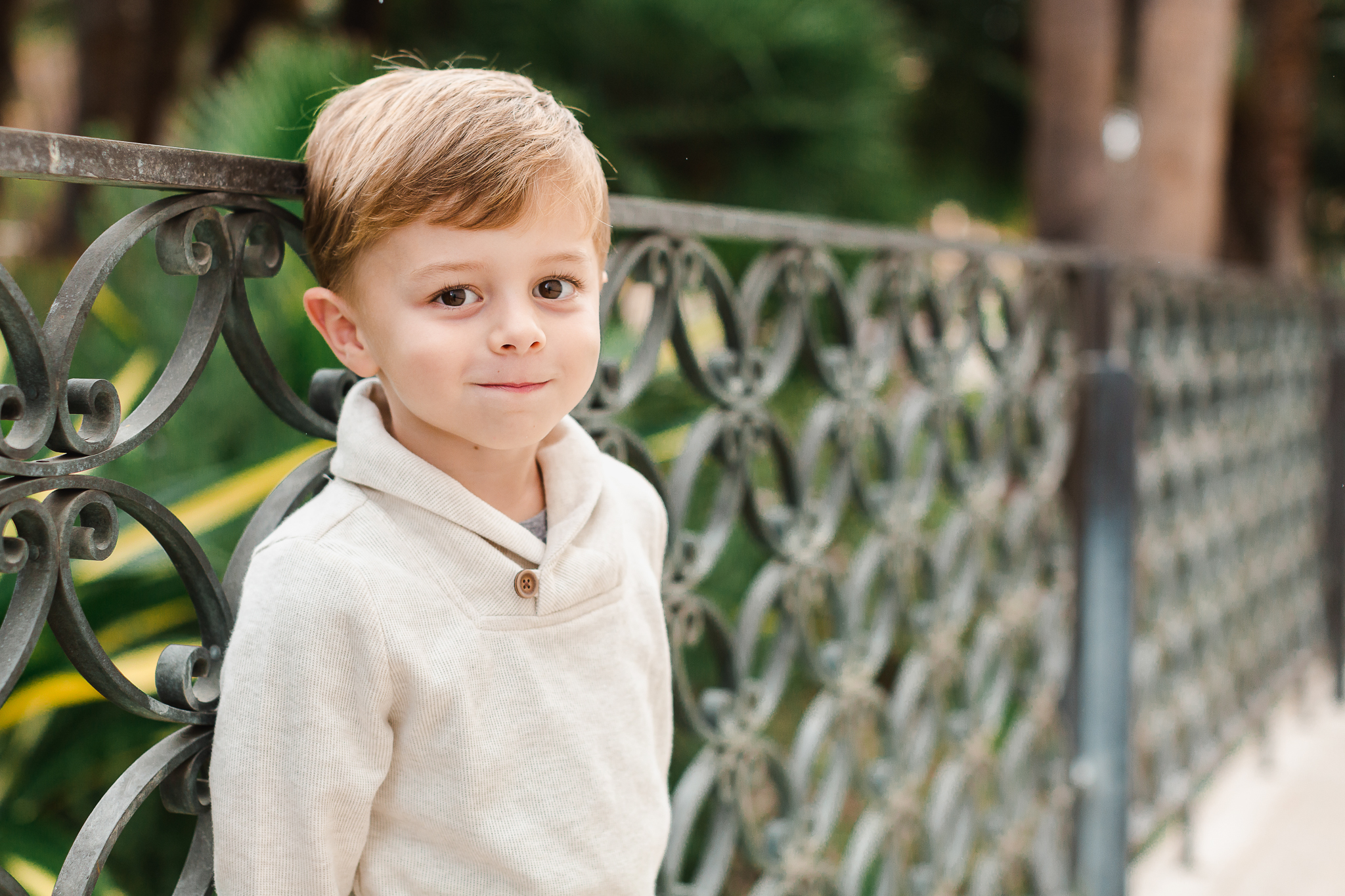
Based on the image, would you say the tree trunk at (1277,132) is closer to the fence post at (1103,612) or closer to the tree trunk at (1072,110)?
the tree trunk at (1072,110)

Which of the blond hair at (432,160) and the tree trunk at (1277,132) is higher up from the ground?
the tree trunk at (1277,132)

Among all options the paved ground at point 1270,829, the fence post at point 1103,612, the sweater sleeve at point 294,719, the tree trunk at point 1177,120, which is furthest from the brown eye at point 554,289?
the tree trunk at point 1177,120

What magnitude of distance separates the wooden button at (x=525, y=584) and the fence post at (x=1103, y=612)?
5.85ft

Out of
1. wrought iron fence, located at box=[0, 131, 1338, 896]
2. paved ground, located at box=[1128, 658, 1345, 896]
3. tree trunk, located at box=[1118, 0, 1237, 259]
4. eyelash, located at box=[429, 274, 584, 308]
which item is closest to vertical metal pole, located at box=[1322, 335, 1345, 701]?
paved ground, located at box=[1128, 658, 1345, 896]

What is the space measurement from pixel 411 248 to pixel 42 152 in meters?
0.22

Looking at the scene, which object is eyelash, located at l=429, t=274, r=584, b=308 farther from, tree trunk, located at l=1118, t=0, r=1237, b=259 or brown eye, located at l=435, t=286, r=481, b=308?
tree trunk, located at l=1118, t=0, r=1237, b=259

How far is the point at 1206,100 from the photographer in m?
3.67

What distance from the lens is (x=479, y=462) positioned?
0.87 m

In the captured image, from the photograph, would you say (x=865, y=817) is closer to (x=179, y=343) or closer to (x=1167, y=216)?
(x=179, y=343)

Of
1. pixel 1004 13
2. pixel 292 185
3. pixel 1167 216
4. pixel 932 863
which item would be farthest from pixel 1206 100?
pixel 292 185

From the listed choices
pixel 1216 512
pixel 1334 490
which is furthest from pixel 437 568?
pixel 1334 490

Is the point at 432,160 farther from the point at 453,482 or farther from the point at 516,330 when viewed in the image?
the point at 453,482

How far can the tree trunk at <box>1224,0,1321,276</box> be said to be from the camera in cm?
518

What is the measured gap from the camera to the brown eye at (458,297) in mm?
782
